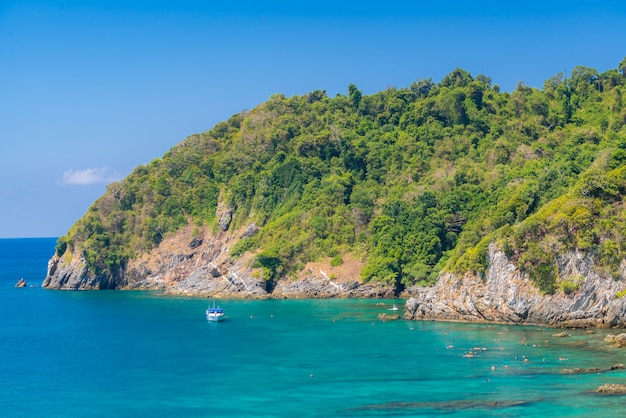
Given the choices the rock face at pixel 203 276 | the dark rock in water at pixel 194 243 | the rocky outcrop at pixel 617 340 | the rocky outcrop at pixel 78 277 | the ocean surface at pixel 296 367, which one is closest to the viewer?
the ocean surface at pixel 296 367

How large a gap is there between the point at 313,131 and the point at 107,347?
8218 centimetres

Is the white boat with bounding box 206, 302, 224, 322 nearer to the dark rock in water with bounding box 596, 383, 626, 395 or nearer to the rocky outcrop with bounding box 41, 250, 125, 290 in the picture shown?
the rocky outcrop with bounding box 41, 250, 125, 290

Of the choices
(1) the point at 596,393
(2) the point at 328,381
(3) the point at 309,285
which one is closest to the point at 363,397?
(2) the point at 328,381

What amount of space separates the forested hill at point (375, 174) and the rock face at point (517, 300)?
501 centimetres

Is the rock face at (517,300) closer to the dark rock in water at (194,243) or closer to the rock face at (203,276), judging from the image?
the rock face at (203,276)

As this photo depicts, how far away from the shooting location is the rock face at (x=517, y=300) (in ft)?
261

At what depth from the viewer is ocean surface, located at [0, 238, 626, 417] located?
5547cm

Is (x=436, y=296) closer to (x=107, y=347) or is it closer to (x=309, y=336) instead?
(x=309, y=336)

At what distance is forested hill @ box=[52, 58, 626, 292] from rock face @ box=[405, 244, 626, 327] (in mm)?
5011

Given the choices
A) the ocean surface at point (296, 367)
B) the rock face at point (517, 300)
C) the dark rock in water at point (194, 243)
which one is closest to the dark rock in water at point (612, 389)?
the ocean surface at point (296, 367)

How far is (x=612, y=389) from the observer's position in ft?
180

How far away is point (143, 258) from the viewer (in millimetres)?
143875

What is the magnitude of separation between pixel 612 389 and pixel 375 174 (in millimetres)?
88957

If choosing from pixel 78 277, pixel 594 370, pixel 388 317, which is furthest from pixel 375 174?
pixel 594 370
